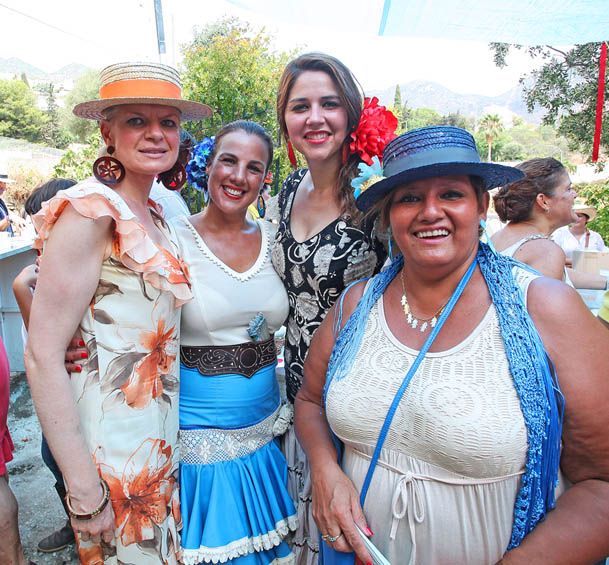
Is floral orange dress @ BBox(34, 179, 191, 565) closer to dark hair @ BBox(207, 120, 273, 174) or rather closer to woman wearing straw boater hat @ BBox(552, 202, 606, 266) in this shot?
dark hair @ BBox(207, 120, 273, 174)

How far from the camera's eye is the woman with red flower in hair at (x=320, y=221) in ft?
7.00

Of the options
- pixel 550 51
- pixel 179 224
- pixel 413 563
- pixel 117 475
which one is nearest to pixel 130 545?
pixel 117 475

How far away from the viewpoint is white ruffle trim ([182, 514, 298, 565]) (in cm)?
184

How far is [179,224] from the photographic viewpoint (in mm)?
2240

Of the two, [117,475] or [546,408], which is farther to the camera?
[117,475]

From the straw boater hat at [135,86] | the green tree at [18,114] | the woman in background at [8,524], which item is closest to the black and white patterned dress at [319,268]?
the straw boater hat at [135,86]

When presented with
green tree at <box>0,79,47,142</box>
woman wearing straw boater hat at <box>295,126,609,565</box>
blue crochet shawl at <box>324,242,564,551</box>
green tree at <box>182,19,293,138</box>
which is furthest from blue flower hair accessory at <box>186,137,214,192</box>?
green tree at <box>0,79,47,142</box>

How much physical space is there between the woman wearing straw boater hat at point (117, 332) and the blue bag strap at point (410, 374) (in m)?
0.79

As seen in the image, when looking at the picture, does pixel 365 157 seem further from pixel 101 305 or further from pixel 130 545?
pixel 130 545

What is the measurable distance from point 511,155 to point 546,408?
72436 millimetres

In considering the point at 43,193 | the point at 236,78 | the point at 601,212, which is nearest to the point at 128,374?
the point at 43,193

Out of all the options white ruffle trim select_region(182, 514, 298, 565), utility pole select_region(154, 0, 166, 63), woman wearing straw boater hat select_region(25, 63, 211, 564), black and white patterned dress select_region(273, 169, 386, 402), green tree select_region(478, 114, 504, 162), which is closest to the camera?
woman wearing straw boater hat select_region(25, 63, 211, 564)

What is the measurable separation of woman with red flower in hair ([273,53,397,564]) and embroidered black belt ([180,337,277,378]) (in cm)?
27

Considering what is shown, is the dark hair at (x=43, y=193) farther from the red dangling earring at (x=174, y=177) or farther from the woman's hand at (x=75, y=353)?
the woman's hand at (x=75, y=353)
